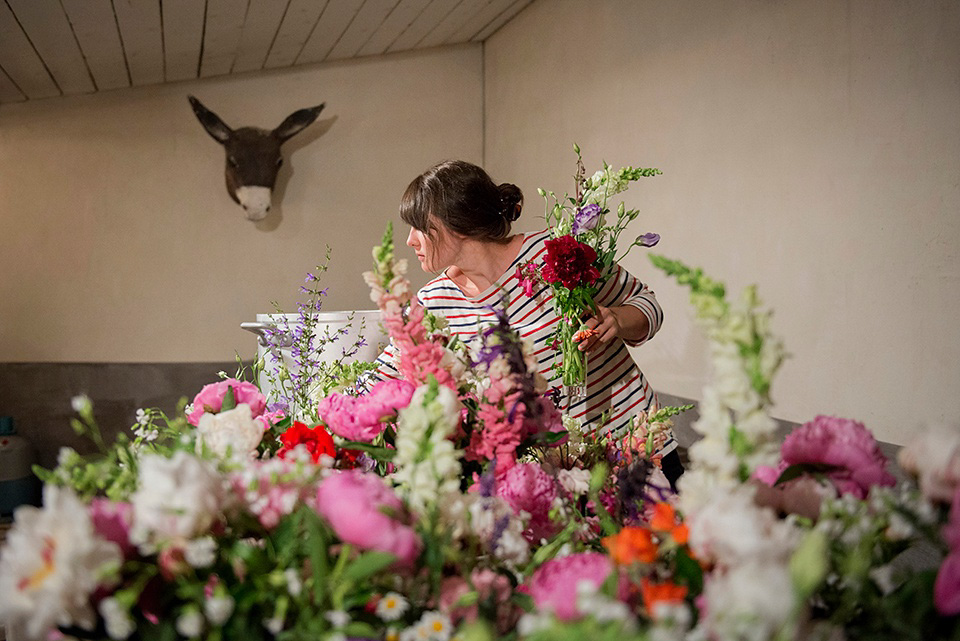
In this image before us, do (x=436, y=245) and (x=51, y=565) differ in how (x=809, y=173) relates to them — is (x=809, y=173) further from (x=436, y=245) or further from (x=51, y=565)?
(x=51, y=565)

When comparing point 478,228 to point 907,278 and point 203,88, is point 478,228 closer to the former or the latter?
point 907,278

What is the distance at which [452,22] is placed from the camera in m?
4.09

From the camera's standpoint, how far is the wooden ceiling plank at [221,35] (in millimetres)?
3070

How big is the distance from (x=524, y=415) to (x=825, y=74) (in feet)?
5.83

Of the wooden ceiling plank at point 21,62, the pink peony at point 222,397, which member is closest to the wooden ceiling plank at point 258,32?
the wooden ceiling plank at point 21,62

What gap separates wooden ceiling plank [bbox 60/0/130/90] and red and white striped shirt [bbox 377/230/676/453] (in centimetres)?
185

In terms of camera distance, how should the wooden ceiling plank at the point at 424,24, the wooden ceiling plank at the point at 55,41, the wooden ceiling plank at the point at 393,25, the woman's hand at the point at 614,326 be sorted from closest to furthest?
1. the woman's hand at the point at 614,326
2. the wooden ceiling plank at the point at 55,41
3. the wooden ceiling plank at the point at 393,25
4. the wooden ceiling plank at the point at 424,24

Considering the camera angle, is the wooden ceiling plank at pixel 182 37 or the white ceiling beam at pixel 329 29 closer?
the wooden ceiling plank at pixel 182 37

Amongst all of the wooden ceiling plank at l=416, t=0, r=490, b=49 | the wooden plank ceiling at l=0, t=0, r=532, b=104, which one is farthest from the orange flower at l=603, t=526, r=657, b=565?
the wooden ceiling plank at l=416, t=0, r=490, b=49

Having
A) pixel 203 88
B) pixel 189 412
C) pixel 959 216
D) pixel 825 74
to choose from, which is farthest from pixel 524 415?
pixel 203 88

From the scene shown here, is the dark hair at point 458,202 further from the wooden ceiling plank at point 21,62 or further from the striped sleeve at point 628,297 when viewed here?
the wooden ceiling plank at point 21,62

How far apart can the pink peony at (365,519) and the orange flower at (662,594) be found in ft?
0.52

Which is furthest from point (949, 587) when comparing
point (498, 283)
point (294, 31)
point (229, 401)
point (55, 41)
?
point (294, 31)

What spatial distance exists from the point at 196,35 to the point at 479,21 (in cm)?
154
